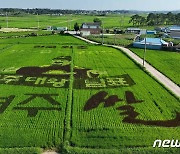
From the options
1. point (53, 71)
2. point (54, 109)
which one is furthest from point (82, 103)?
point (53, 71)

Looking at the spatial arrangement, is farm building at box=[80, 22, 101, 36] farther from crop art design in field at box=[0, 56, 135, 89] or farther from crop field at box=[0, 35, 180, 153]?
crop art design in field at box=[0, 56, 135, 89]

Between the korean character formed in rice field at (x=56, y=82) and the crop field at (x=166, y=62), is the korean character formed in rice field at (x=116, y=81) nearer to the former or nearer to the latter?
the korean character formed in rice field at (x=56, y=82)

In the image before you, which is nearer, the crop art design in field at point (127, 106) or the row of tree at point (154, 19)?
the crop art design in field at point (127, 106)

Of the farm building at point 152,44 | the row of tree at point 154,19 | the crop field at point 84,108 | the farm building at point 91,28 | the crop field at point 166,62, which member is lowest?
the crop field at point 84,108

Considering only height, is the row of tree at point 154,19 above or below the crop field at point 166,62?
above

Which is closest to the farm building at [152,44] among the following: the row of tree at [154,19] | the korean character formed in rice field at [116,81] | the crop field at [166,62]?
the crop field at [166,62]

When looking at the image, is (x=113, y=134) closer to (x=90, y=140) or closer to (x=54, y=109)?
(x=90, y=140)

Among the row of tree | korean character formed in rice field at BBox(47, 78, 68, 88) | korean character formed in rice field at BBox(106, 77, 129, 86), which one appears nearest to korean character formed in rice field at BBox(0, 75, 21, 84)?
korean character formed in rice field at BBox(47, 78, 68, 88)
